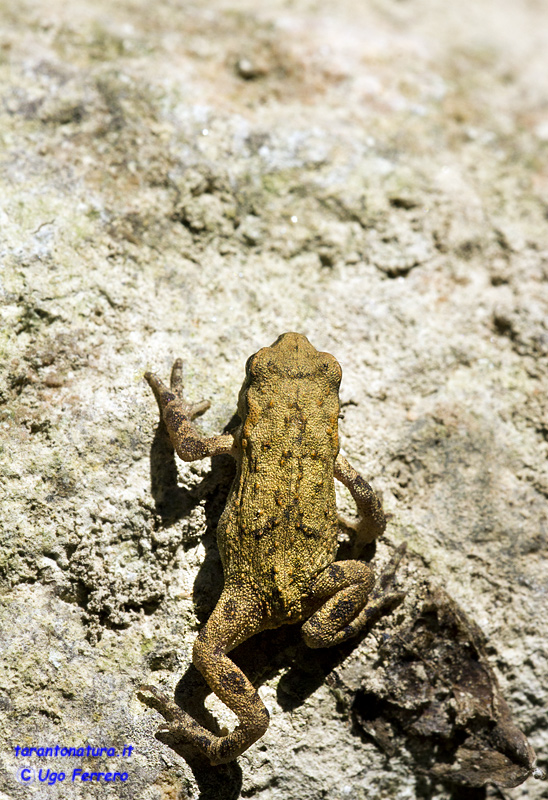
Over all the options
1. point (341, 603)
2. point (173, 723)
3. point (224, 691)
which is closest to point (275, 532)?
point (341, 603)

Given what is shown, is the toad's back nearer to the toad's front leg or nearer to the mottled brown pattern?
the mottled brown pattern

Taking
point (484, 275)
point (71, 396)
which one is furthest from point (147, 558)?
point (484, 275)

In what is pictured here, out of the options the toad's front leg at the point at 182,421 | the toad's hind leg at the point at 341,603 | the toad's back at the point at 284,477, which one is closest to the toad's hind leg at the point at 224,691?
the toad's back at the point at 284,477

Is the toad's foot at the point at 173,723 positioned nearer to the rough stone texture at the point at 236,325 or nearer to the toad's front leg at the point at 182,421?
the rough stone texture at the point at 236,325

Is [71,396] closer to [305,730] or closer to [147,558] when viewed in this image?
[147,558]

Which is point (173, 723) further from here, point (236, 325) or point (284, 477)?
point (236, 325)

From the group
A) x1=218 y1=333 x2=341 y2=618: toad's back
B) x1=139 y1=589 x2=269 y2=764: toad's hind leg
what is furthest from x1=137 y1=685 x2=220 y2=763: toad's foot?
x1=218 y1=333 x2=341 y2=618: toad's back
